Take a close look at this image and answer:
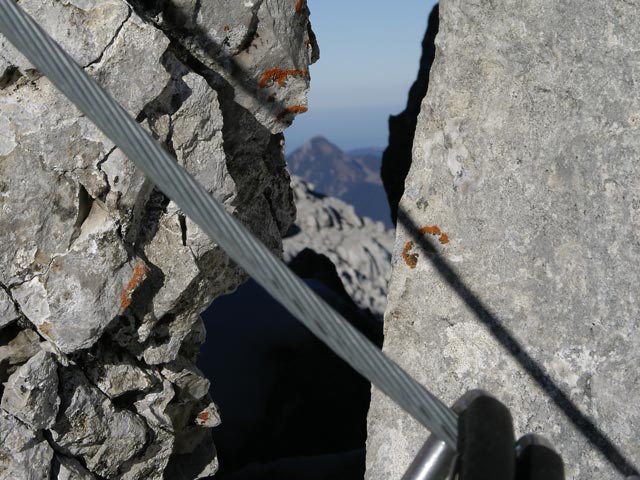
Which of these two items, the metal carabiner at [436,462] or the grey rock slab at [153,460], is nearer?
the metal carabiner at [436,462]

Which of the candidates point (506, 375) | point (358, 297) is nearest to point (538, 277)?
point (506, 375)

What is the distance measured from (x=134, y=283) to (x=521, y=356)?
1.13m

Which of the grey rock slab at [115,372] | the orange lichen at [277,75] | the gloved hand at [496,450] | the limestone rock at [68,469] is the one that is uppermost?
the orange lichen at [277,75]

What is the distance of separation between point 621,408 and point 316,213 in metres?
6.92

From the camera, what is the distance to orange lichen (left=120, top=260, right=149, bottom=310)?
85.3 inches

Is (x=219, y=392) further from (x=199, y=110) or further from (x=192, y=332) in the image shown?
(x=199, y=110)

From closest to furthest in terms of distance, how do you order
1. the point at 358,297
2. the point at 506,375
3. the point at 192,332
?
the point at 506,375
the point at 192,332
the point at 358,297

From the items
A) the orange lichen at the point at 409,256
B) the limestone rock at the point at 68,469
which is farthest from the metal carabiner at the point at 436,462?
the limestone rock at the point at 68,469

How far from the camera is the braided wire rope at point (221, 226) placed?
96 cm

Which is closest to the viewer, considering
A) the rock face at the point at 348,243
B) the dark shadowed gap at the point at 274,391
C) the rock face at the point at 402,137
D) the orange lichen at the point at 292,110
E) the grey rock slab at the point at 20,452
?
the grey rock slab at the point at 20,452

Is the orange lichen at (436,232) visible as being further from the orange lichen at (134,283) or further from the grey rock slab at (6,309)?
the grey rock slab at (6,309)

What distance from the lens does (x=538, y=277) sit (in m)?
2.09

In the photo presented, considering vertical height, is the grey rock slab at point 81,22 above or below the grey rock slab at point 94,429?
above

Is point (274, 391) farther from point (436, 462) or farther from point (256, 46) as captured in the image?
point (436, 462)
